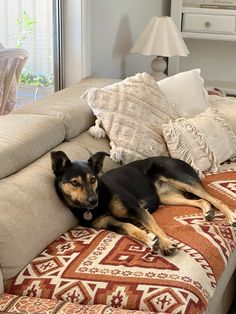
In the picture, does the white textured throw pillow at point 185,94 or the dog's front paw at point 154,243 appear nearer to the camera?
the dog's front paw at point 154,243

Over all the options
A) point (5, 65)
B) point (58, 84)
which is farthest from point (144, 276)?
point (58, 84)

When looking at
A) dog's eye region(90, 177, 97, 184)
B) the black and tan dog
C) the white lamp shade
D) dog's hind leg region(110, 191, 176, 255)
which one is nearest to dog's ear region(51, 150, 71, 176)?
the black and tan dog

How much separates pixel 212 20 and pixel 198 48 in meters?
0.49

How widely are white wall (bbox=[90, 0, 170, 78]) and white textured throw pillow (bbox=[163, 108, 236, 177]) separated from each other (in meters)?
0.99

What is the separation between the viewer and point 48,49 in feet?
11.0

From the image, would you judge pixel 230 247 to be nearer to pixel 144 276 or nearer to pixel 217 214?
pixel 217 214

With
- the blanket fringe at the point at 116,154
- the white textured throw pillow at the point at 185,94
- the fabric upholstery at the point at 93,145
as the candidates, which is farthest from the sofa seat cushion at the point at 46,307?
the white textured throw pillow at the point at 185,94

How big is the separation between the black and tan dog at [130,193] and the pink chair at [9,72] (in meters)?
0.80

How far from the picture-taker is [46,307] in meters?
1.55

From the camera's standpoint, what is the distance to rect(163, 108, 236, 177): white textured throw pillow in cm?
271

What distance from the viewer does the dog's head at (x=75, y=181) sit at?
1.97m

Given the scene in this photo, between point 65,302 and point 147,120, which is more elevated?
point 147,120

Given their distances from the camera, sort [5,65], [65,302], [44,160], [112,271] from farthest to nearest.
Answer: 1. [5,65]
2. [44,160]
3. [112,271]
4. [65,302]

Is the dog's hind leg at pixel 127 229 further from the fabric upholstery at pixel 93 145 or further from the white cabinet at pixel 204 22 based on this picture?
the white cabinet at pixel 204 22
